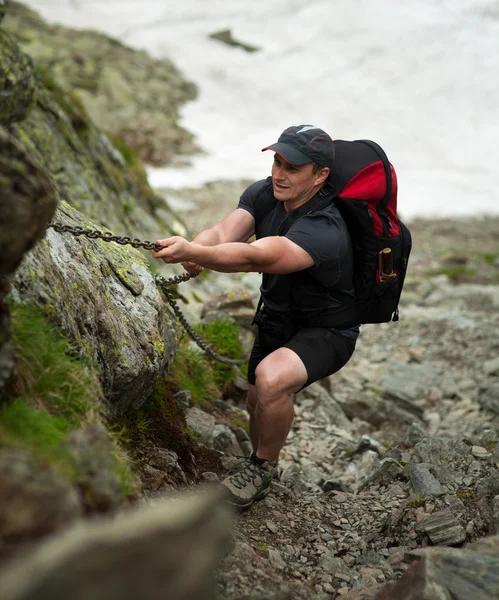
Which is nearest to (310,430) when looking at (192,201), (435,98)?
(192,201)

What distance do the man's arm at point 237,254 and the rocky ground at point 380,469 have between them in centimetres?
230

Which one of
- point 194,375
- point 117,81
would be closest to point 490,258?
point 194,375

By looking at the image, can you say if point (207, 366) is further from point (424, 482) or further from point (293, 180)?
point (293, 180)

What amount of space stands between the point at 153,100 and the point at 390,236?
115 feet

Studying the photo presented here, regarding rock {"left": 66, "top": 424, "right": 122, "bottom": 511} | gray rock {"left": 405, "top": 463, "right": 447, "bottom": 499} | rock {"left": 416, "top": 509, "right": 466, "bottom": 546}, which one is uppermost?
rock {"left": 66, "top": 424, "right": 122, "bottom": 511}

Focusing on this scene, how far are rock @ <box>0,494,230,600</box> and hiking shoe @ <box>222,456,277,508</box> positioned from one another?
3.04 metres

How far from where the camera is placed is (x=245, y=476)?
6023 millimetres

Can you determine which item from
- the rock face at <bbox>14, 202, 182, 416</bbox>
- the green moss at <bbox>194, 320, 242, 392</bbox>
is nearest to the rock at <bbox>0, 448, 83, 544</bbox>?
the rock face at <bbox>14, 202, 182, 416</bbox>

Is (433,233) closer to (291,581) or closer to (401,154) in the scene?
(401,154)

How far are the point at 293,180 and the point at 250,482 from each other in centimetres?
290

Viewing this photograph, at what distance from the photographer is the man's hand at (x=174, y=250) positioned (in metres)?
5.18

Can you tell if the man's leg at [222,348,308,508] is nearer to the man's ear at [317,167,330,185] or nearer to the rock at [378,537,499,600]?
the man's ear at [317,167,330,185]

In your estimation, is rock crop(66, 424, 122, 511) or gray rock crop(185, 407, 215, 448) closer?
rock crop(66, 424, 122, 511)

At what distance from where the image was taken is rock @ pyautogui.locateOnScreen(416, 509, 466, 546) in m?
5.39
